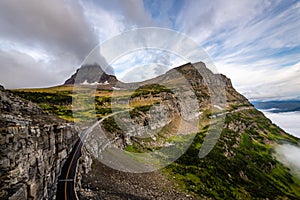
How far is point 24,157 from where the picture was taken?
15.7m

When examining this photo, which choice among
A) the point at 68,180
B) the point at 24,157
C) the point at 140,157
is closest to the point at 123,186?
the point at 68,180

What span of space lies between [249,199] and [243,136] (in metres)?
116

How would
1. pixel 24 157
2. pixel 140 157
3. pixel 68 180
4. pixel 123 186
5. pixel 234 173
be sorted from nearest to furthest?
pixel 24 157 < pixel 68 180 < pixel 123 186 < pixel 140 157 < pixel 234 173

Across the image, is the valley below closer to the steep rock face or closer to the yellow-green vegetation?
the steep rock face

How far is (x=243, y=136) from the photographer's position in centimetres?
18612

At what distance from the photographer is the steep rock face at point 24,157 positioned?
1361cm

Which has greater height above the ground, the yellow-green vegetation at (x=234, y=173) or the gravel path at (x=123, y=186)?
the gravel path at (x=123, y=186)

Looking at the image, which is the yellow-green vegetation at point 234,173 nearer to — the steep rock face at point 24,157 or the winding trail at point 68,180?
the winding trail at point 68,180

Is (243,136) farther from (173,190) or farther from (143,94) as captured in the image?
(173,190)

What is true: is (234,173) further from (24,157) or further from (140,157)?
(24,157)

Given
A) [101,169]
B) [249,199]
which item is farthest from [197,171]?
[101,169]

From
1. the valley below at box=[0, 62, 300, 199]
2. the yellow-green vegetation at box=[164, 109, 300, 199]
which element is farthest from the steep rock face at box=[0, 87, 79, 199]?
the yellow-green vegetation at box=[164, 109, 300, 199]

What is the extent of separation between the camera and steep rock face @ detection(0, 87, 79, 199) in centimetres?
1361

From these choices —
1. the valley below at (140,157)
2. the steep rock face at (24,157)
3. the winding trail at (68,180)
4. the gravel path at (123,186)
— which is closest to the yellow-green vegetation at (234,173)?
the valley below at (140,157)
